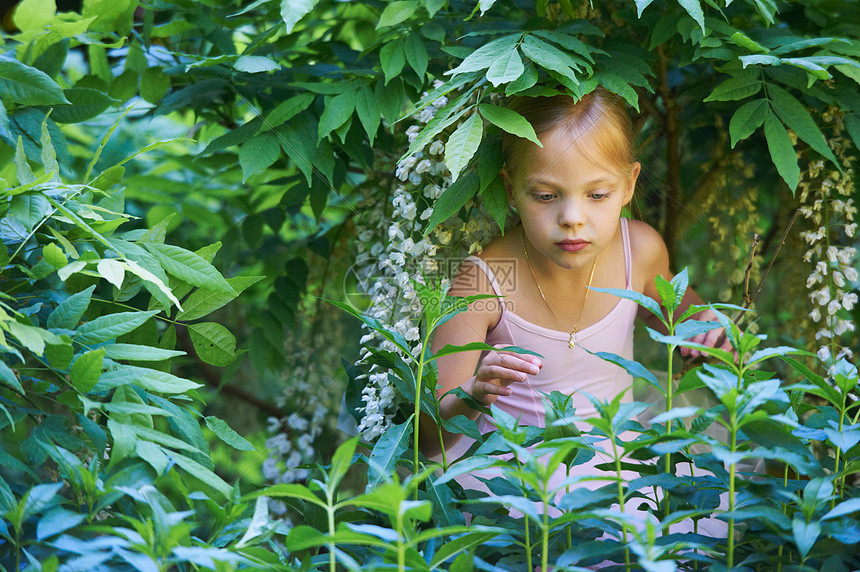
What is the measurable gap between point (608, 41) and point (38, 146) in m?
0.92

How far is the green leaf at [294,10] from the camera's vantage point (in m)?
1.04

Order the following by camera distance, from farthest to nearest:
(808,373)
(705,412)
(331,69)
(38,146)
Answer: (331,69) → (38,146) → (808,373) → (705,412)

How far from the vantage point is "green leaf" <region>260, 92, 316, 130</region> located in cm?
122

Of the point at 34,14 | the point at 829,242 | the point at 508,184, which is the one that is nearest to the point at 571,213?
the point at 508,184

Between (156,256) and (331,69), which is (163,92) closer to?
(331,69)

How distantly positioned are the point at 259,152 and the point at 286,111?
0.29ft

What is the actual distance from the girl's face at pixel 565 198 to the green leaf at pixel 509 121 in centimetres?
15

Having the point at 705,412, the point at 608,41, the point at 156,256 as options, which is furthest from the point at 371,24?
the point at 705,412

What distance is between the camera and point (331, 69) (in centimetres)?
136

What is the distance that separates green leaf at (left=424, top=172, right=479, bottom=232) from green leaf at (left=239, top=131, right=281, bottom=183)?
31 centimetres

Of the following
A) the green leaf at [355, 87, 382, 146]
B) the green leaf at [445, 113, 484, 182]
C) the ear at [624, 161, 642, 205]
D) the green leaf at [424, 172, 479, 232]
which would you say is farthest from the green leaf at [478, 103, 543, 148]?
the ear at [624, 161, 642, 205]

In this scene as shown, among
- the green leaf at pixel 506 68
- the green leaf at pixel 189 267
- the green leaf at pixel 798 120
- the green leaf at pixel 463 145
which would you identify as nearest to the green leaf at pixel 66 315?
the green leaf at pixel 189 267

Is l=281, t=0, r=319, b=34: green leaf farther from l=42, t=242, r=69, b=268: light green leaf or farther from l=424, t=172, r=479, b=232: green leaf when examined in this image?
l=42, t=242, r=69, b=268: light green leaf

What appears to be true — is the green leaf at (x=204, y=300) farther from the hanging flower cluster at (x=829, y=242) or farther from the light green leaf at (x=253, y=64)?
the hanging flower cluster at (x=829, y=242)
